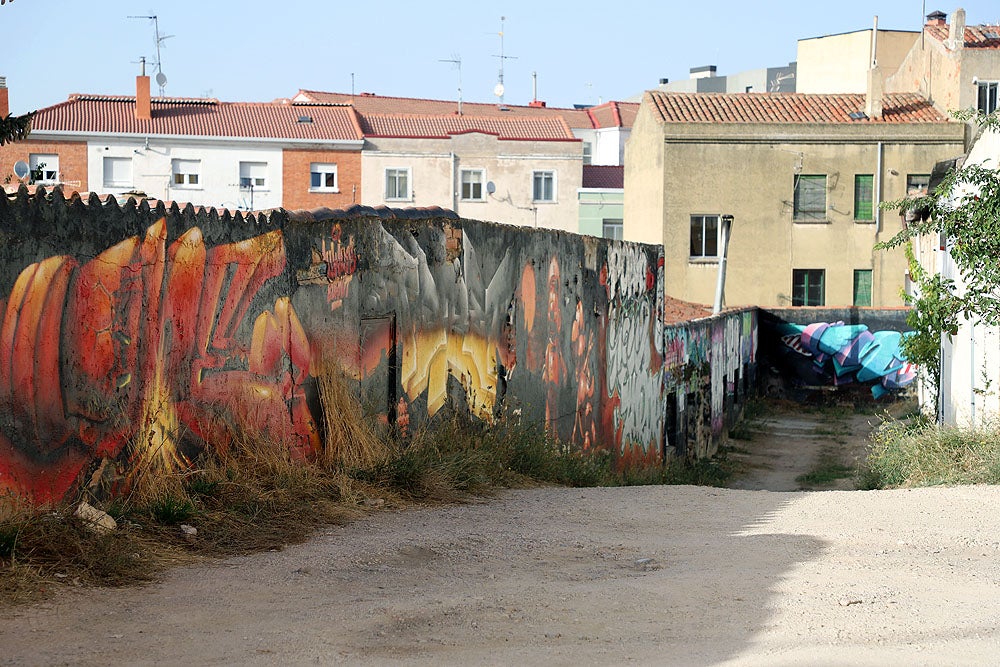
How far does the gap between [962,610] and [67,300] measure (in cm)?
466

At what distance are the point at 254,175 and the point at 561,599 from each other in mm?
46057

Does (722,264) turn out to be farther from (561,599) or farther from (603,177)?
(603,177)

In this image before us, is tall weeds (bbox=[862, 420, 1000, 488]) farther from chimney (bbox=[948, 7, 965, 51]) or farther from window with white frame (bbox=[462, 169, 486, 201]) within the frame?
window with white frame (bbox=[462, 169, 486, 201])

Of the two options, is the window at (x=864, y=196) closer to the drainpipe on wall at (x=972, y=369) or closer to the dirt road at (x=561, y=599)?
the drainpipe on wall at (x=972, y=369)

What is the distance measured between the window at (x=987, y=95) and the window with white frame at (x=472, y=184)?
21747 millimetres

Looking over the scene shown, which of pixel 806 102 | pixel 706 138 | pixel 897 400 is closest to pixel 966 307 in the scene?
pixel 897 400

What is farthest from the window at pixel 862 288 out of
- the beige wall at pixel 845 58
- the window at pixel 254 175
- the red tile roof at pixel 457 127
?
the window at pixel 254 175

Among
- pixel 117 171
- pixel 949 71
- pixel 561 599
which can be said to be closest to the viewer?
pixel 561 599

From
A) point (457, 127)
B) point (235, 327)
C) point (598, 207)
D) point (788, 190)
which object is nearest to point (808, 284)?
point (788, 190)

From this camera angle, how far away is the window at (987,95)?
36750 mm

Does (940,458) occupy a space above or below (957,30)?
below

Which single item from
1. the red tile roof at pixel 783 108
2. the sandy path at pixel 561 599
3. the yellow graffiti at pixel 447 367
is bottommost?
the sandy path at pixel 561 599

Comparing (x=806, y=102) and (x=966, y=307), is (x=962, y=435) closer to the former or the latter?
(x=966, y=307)

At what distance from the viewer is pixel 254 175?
4981 centimetres
